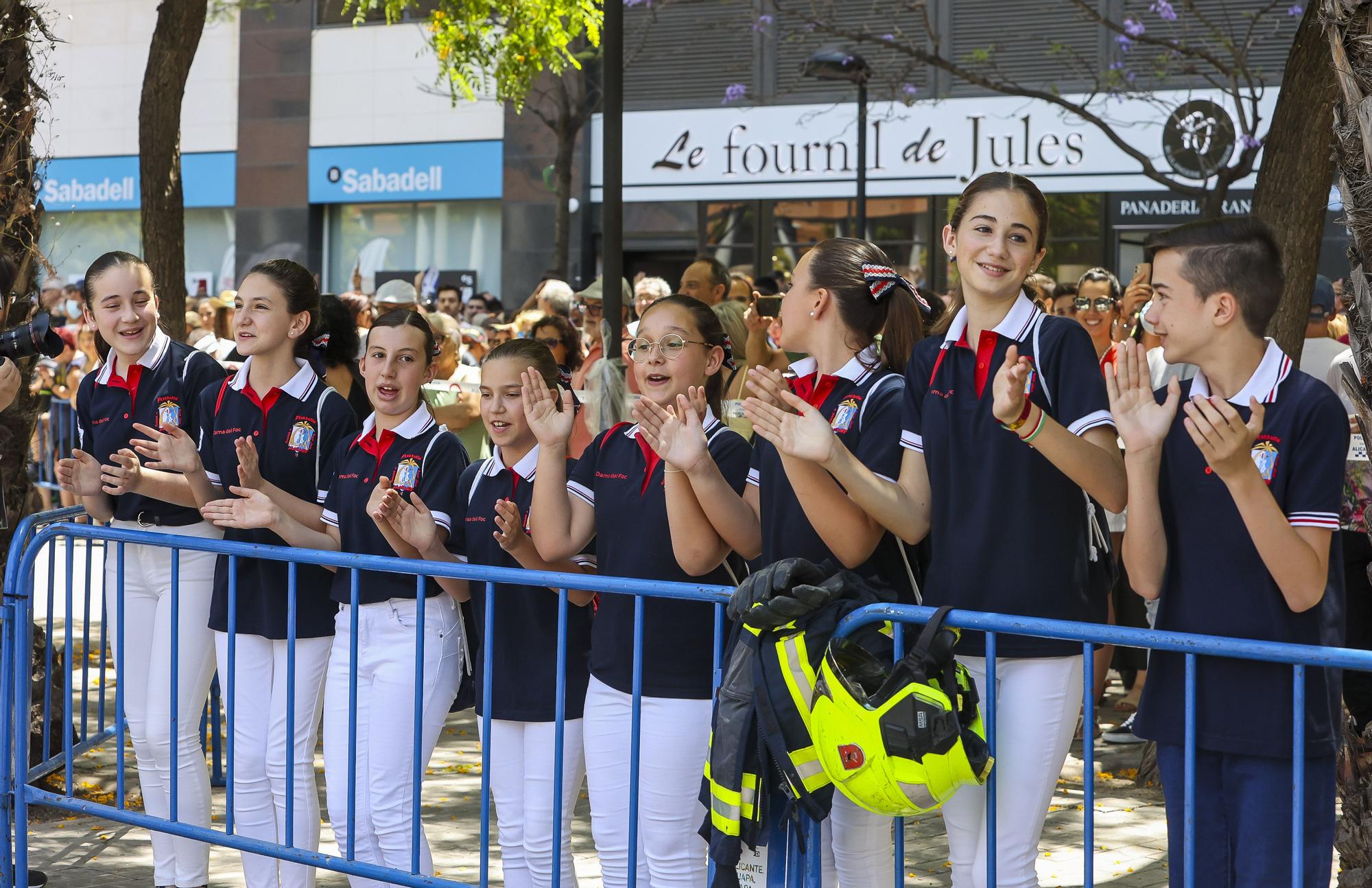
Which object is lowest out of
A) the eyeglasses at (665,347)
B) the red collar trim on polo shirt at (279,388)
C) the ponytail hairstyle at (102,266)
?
the red collar trim on polo shirt at (279,388)

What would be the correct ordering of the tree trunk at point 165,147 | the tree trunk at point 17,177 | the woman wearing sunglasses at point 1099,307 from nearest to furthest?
the tree trunk at point 17,177, the tree trunk at point 165,147, the woman wearing sunglasses at point 1099,307

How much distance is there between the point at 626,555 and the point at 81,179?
2577 cm

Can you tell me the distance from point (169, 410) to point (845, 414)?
9.26 ft

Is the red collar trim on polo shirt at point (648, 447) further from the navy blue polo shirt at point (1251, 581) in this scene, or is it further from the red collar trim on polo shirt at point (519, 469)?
the navy blue polo shirt at point (1251, 581)

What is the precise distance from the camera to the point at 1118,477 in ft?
11.5

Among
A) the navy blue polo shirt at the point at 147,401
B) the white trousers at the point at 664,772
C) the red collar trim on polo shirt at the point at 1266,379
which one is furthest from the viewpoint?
the navy blue polo shirt at the point at 147,401

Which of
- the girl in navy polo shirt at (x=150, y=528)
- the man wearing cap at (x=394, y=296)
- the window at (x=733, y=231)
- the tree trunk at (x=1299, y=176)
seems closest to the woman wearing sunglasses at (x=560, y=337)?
the man wearing cap at (x=394, y=296)

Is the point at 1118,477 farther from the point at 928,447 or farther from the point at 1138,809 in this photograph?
the point at 1138,809

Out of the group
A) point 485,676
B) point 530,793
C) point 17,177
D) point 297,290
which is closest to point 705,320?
point 485,676

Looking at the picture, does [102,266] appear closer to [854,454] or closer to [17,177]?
[17,177]

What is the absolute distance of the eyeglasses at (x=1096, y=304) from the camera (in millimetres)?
8938

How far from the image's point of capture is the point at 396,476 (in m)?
4.87

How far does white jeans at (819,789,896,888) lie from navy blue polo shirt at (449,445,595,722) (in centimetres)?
94

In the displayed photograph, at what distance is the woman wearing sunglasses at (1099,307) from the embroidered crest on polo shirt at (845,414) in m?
5.18
